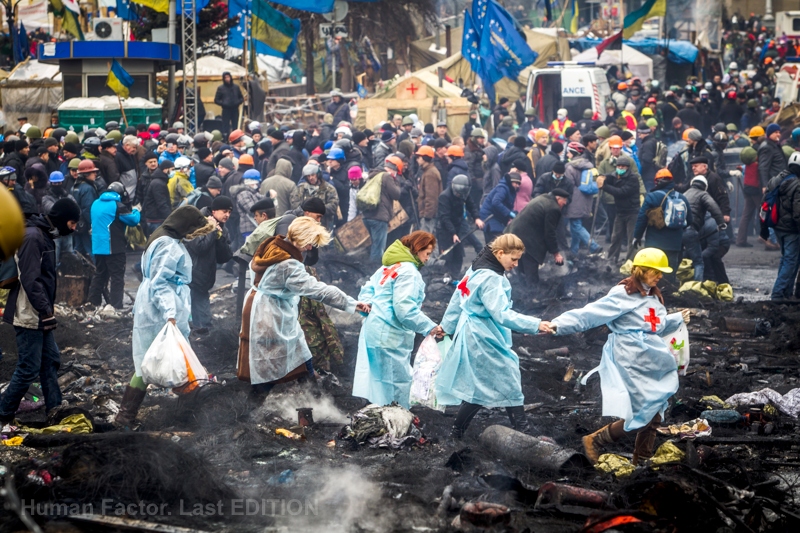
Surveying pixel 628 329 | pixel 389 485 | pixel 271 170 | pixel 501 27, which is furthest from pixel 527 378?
pixel 501 27

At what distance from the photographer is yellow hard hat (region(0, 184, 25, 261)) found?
10.2ft

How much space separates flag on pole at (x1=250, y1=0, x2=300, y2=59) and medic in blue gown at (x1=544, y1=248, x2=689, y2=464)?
16.2 m

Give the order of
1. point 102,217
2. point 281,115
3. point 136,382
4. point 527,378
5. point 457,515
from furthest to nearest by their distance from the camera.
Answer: point 281,115 → point 102,217 → point 527,378 → point 136,382 → point 457,515

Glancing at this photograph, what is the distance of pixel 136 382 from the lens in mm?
7449

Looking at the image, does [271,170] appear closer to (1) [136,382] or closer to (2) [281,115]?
(1) [136,382]

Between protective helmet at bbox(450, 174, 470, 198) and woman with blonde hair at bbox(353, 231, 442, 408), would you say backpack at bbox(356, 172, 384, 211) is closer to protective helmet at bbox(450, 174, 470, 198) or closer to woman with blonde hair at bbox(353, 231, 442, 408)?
protective helmet at bbox(450, 174, 470, 198)

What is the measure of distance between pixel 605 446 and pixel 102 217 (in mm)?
7004

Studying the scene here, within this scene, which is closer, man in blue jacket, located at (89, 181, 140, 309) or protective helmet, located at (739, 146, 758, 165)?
man in blue jacket, located at (89, 181, 140, 309)

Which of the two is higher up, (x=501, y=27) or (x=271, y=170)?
(x=501, y=27)

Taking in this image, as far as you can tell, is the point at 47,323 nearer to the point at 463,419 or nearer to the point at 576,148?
the point at 463,419

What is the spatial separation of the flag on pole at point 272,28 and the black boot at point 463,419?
51.3 feet

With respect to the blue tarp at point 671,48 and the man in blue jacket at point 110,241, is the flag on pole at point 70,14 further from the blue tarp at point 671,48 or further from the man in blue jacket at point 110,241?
the blue tarp at point 671,48

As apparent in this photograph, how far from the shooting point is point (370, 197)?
521 inches

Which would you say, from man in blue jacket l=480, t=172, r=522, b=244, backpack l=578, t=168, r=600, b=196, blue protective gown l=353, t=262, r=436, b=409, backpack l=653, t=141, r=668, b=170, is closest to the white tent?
backpack l=653, t=141, r=668, b=170
